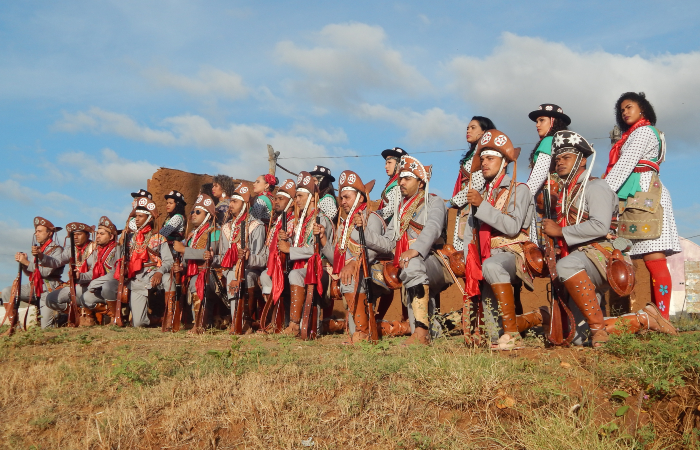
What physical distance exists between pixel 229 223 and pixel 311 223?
5.52 feet

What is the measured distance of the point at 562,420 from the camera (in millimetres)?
3531

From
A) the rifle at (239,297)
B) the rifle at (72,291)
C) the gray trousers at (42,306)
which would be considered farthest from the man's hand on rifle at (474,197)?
the gray trousers at (42,306)

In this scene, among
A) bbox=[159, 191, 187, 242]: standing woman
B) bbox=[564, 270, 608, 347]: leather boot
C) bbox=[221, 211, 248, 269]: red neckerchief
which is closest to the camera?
bbox=[564, 270, 608, 347]: leather boot

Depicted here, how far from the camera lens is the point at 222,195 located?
11.7m

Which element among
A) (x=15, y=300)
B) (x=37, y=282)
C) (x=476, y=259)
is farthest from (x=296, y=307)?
(x=37, y=282)

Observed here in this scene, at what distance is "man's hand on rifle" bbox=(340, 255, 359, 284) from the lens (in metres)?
7.19

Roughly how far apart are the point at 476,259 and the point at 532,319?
1.07 meters

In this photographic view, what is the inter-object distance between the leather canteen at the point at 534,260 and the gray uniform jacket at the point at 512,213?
25 cm

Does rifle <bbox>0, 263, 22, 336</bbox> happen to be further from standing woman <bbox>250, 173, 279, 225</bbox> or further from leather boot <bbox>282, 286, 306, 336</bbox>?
leather boot <bbox>282, 286, 306, 336</bbox>

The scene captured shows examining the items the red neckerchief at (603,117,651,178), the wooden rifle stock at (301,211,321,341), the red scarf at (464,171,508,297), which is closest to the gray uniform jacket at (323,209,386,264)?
the wooden rifle stock at (301,211,321,341)

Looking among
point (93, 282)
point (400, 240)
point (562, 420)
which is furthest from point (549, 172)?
point (93, 282)

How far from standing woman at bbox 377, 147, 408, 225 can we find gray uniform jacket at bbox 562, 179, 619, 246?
7.45 ft

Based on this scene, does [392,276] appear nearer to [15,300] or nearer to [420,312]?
[420,312]

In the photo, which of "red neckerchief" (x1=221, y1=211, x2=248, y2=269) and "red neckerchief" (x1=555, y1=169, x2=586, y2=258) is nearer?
"red neckerchief" (x1=555, y1=169, x2=586, y2=258)
